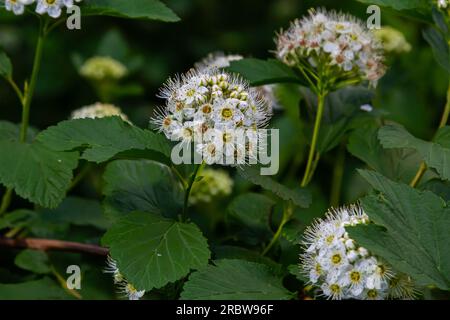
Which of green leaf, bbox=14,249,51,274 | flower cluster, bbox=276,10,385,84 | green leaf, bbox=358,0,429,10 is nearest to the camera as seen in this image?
green leaf, bbox=358,0,429,10

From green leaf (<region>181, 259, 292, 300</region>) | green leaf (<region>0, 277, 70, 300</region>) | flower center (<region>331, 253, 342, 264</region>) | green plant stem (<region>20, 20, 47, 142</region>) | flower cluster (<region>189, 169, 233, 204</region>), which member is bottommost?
green leaf (<region>0, 277, 70, 300</region>)

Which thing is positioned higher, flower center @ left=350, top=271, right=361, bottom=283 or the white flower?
the white flower

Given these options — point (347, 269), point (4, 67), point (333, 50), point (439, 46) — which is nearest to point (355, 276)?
point (347, 269)

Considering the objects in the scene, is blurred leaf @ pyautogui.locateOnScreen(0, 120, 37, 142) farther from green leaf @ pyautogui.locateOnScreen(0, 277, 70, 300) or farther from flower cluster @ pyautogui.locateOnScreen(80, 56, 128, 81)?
flower cluster @ pyautogui.locateOnScreen(80, 56, 128, 81)

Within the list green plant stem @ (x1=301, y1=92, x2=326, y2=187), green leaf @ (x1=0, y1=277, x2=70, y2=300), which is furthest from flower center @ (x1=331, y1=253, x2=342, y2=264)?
green leaf @ (x1=0, y1=277, x2=70, y2=300)

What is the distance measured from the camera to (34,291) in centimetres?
202

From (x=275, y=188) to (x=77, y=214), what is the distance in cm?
76

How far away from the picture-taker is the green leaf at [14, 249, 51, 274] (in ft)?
7.00

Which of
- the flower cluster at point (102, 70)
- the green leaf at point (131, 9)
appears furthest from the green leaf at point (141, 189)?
the flower cluster at point (102, 70)

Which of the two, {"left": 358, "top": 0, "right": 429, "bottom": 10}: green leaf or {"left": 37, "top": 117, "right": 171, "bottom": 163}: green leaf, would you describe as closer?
{"left": 37, "top": 117, "right": 171, "bottom": 163}: green leaf

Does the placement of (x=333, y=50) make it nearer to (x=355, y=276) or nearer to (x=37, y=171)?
(x=355, y=276)

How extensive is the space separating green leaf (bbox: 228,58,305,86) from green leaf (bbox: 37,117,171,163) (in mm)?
356
